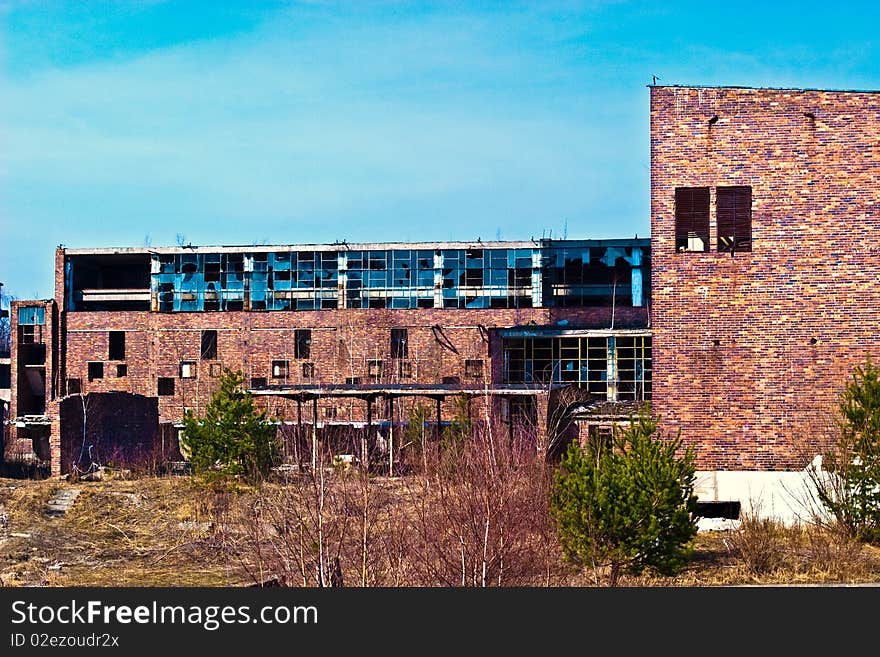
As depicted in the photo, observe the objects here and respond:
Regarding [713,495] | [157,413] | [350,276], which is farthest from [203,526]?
[350,276]

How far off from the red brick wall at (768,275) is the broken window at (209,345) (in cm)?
3392

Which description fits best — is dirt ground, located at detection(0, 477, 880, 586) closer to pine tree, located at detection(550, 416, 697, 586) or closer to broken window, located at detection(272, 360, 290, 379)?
pine tree, located at detection(550, 416, 697, 586)

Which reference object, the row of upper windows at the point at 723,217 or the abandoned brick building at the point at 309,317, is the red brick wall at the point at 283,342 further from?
the row of upper windows at the point at 723,217

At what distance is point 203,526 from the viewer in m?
29.0

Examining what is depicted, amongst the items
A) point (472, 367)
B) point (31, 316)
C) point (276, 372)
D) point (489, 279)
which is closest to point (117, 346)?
point (31, 316)

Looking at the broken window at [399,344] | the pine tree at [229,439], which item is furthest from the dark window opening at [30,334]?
the pine tree at [229,439]

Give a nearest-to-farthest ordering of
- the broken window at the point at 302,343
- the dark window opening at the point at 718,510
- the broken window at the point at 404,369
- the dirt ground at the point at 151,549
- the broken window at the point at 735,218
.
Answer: the dirt ground at the point at 151,549 → the dark window opening at the point at 718,510 → the broken window at the point at 735,218 → the broken window at the point at 404,369 → the broken window at the point at 302,343

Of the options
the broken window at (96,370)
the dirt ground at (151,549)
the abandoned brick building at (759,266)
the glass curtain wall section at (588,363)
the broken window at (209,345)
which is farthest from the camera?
the broken window at (96,370)

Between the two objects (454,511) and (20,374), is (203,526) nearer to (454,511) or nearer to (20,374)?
(454,511)

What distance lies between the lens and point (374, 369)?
55188mm

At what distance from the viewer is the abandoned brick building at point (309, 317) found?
5506cm

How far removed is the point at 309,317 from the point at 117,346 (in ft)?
33.5

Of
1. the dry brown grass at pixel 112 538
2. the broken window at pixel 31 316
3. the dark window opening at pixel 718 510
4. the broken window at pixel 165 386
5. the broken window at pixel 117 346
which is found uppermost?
the broken window at pixel 31 316

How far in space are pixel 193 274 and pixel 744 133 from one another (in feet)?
123
